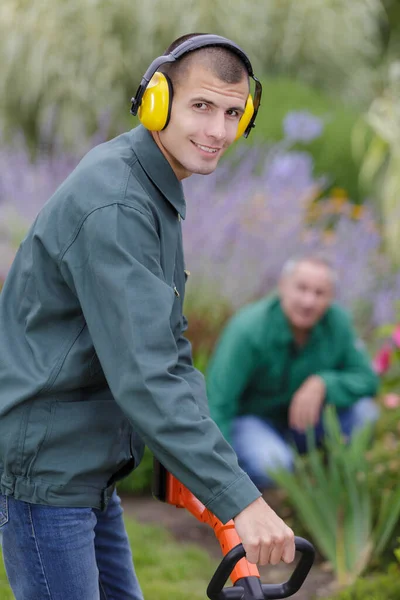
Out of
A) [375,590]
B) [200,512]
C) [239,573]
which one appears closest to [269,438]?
[375,590]

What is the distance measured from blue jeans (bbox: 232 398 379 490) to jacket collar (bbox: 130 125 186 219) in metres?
2.17

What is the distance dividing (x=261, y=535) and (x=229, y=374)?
8.06 ft

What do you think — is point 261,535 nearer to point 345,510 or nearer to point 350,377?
point 345,510

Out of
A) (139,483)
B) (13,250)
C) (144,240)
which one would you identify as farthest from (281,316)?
(144,240)

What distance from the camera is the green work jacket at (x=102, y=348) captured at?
1572 mm

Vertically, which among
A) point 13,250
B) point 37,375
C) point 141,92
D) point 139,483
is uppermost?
point 141,92

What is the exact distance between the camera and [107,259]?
1.60 metres

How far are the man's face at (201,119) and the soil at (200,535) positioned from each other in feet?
6.48

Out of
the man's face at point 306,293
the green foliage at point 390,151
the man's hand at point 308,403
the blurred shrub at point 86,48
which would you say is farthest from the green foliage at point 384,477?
the blurred shrub at point 86,48

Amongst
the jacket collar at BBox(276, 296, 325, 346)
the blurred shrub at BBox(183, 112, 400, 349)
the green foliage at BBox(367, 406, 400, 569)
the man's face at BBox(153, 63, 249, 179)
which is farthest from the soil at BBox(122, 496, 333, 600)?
the man's face at BBox(153, 63, 249, 179)

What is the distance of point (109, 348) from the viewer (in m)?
1.61

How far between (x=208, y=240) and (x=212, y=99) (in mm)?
3622

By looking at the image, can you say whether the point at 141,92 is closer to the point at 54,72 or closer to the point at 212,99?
the point at 212,99

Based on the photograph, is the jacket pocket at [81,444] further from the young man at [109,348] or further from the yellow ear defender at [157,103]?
the yellow ear defender at [157,103]
